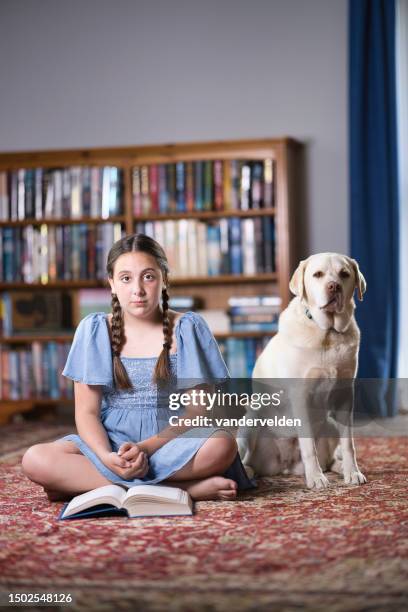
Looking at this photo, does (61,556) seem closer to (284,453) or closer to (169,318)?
(169,318)

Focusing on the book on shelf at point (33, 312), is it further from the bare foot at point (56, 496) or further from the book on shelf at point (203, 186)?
the bare foot at point (56, 496)

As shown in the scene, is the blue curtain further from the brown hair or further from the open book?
the open book

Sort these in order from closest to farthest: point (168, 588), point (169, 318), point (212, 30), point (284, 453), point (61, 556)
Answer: point (168, 588)
point (61, 556)
point (169, 318)
point (284, 453)
point (212, 30)

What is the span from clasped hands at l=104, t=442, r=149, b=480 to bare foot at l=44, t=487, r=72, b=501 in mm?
204

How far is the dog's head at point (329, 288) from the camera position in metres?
2.19

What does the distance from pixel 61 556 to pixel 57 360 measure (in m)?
2.60

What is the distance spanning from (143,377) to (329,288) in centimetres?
57

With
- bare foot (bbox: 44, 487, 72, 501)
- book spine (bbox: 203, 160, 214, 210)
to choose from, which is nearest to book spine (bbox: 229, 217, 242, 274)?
book spine (bbox: 203, 160, 214, 210)

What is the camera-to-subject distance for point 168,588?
53.6 inches

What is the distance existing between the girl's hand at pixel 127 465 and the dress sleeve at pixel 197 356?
0.26 metres

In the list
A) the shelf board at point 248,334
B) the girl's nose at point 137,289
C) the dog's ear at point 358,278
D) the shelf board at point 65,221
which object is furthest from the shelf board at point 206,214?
the girl's nose at point 137,289

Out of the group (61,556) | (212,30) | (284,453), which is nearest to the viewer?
(61,556)

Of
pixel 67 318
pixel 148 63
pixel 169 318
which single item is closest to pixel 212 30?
pixel 148 63

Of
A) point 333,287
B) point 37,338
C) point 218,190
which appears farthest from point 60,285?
point 333,287
